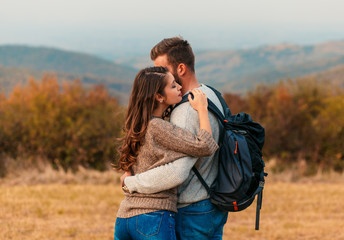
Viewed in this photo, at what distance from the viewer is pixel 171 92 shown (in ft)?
8.64

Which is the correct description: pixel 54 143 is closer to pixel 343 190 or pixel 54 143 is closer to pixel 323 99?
pixel 343 190

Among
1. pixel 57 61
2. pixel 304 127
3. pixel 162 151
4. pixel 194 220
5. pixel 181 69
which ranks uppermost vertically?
pixel 181 69

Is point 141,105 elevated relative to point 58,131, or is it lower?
elevated

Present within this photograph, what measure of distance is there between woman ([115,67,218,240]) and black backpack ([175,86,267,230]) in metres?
0.15

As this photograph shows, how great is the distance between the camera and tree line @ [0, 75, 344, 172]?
1291cm

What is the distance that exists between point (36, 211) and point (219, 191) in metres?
5.84

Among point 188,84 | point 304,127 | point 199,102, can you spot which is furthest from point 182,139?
point 304,127

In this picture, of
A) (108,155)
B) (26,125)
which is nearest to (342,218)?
(108,155)

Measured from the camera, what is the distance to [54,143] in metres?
12.9

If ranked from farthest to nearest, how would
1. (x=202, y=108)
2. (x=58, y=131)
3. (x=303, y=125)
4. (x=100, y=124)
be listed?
1. (x=303, y=125)
2. (x=100, y=124)
3. (x=58, y=131)
4. (x=202, y=108)

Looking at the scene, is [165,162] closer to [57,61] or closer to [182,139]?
[182,139]

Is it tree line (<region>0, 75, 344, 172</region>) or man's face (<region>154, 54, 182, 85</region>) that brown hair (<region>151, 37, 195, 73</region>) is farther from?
tree line (<region>0, 75, 344, 172</region>)

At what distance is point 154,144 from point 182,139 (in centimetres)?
18

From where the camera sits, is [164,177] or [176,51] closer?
[164,177]
